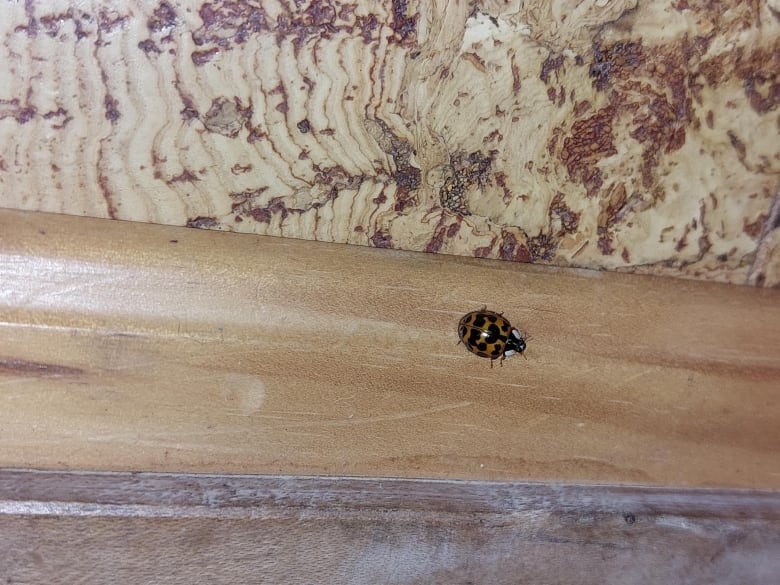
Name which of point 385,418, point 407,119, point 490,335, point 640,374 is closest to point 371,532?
point 385,418

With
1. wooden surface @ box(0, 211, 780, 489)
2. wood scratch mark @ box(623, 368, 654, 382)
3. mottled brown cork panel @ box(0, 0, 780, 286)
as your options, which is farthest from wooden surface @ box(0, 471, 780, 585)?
mottled brown cork panel @ box(0, 0, 780, 286)

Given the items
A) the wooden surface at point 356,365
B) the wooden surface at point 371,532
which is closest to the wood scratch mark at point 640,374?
the wooden surface at point 356,365

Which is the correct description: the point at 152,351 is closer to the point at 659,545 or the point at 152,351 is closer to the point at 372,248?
the point at 372,248

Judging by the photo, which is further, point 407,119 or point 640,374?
point 640,374

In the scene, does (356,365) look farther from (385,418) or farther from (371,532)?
(371,532)

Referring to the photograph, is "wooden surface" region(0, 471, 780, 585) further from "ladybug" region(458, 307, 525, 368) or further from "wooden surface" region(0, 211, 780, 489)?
"ladybug" region(458, 307, 525, 368)

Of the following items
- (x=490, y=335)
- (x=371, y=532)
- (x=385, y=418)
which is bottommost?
(x=371, y=532)

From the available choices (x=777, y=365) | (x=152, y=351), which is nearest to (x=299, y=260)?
(x=152, y=351)

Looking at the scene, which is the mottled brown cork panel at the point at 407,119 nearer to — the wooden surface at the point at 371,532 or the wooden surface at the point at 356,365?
the wooden surface at the point at 356,365
